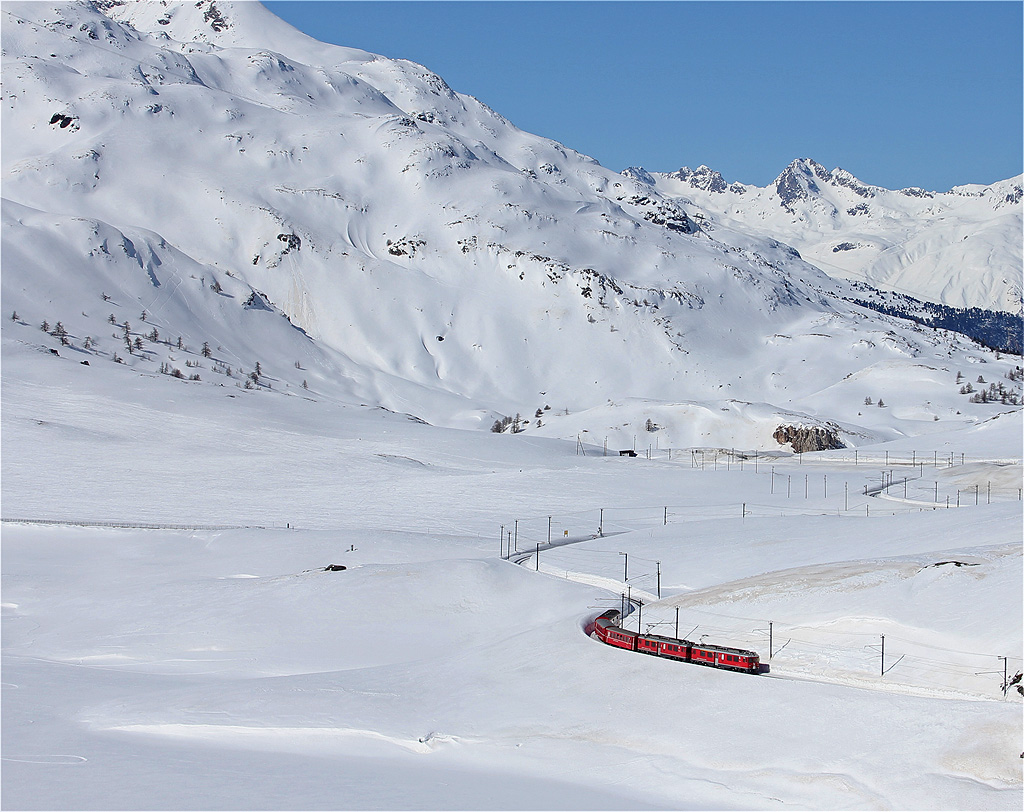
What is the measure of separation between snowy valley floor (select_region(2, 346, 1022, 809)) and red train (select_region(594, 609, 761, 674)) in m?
0.73

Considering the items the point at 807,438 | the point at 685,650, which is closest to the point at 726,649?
the point at 685,650

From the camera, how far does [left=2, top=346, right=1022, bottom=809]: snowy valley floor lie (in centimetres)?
3120

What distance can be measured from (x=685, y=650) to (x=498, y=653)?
9.23 metres

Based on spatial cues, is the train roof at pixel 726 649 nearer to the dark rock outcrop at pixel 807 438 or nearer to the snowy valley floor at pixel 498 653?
the snowy valley floor at pixel 498 653

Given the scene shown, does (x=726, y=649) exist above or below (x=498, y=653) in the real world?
above

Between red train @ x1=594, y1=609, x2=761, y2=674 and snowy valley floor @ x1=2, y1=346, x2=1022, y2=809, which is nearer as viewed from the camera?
snowy valley floor @ x1=2, y1=346, x2=1022, y2=809

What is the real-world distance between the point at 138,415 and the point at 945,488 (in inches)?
3762

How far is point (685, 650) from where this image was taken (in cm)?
3969

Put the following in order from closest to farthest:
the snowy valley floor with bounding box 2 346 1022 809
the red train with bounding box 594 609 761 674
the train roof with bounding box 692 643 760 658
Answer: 1. the snowy valley floor with bounding box 2 346 1022 809
2. the red train with bounding box 594 609 761 674
3. the train roof with bounding box 692 643 760 658

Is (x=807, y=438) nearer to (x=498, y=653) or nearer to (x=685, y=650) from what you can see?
(x=498, y=653)

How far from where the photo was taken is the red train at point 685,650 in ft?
125

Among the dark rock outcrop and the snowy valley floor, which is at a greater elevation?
the dark rock outcrop

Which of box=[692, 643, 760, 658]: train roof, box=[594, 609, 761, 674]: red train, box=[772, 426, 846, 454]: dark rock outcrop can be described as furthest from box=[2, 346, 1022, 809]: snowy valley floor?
box=[772, 426, 846, 454]: dark rock outcrop

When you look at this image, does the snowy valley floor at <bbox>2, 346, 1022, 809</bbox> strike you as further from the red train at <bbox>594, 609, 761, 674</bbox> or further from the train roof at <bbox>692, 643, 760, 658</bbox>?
the train roof at <bbox>692, 643, 760, 658</bbox>
